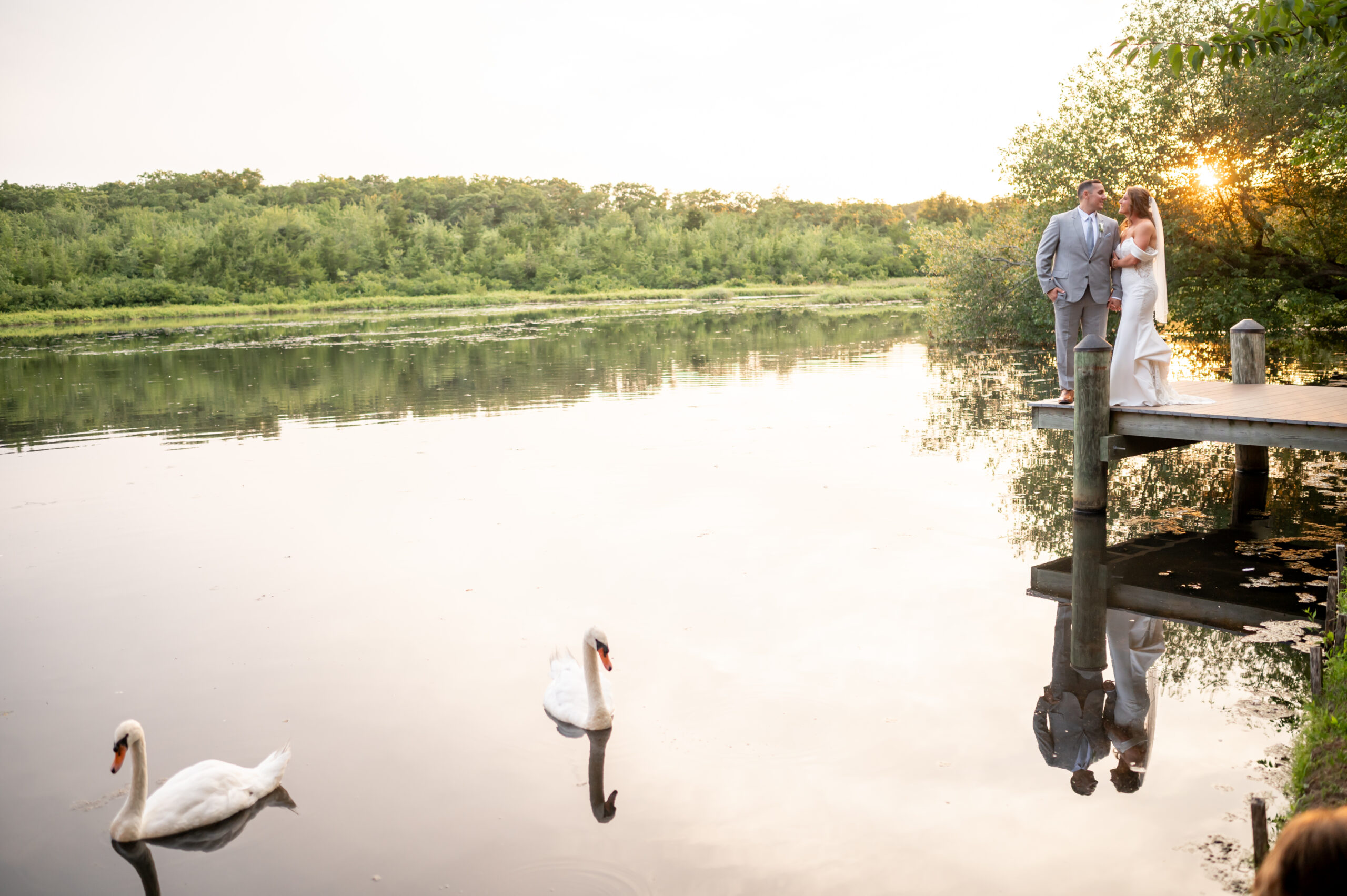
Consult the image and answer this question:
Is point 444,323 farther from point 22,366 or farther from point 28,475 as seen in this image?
point 28,475

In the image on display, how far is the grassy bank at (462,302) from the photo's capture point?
59.5m

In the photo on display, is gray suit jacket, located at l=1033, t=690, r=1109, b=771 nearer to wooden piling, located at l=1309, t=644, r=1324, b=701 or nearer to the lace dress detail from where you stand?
wooden piling, located at l=1309, t=644, r=1324, b=701

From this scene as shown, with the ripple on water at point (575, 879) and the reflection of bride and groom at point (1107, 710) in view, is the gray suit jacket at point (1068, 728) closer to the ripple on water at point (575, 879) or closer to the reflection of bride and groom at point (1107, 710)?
the reflection of bride and groom at point (1107, 710)

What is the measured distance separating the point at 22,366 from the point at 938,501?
3058 centimetres

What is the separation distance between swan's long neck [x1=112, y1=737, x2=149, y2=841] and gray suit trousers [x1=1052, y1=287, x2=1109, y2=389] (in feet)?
28.8

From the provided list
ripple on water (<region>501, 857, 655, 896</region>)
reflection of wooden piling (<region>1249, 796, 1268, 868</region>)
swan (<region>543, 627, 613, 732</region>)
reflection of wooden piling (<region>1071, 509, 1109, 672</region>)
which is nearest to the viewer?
reflection of wooden piling (<region>1249, 796, 1268, 868</region>)

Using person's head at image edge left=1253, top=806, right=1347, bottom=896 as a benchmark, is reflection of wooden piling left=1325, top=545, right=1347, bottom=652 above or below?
below

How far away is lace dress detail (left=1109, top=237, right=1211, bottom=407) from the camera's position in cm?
992

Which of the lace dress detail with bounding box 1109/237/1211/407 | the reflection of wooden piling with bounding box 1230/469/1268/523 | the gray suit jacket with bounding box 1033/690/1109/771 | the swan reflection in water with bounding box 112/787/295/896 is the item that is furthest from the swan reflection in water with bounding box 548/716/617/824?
the reflection of wooden piling with bounding box 1230/469/1268/523

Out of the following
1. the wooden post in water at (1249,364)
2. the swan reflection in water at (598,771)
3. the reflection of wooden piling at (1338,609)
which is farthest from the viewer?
the wooden post in water at (1249,364)

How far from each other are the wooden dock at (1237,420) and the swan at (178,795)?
320 inches

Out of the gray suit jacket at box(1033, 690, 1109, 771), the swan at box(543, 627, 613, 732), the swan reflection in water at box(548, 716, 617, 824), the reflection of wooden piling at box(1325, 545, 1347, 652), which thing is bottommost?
the swan reflection in water at box(548, 716, 617, 824)

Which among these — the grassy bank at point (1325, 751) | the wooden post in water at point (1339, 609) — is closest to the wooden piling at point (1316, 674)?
the grassy bank at point (1325, 751)

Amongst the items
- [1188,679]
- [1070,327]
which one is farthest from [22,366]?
[1188,679]
